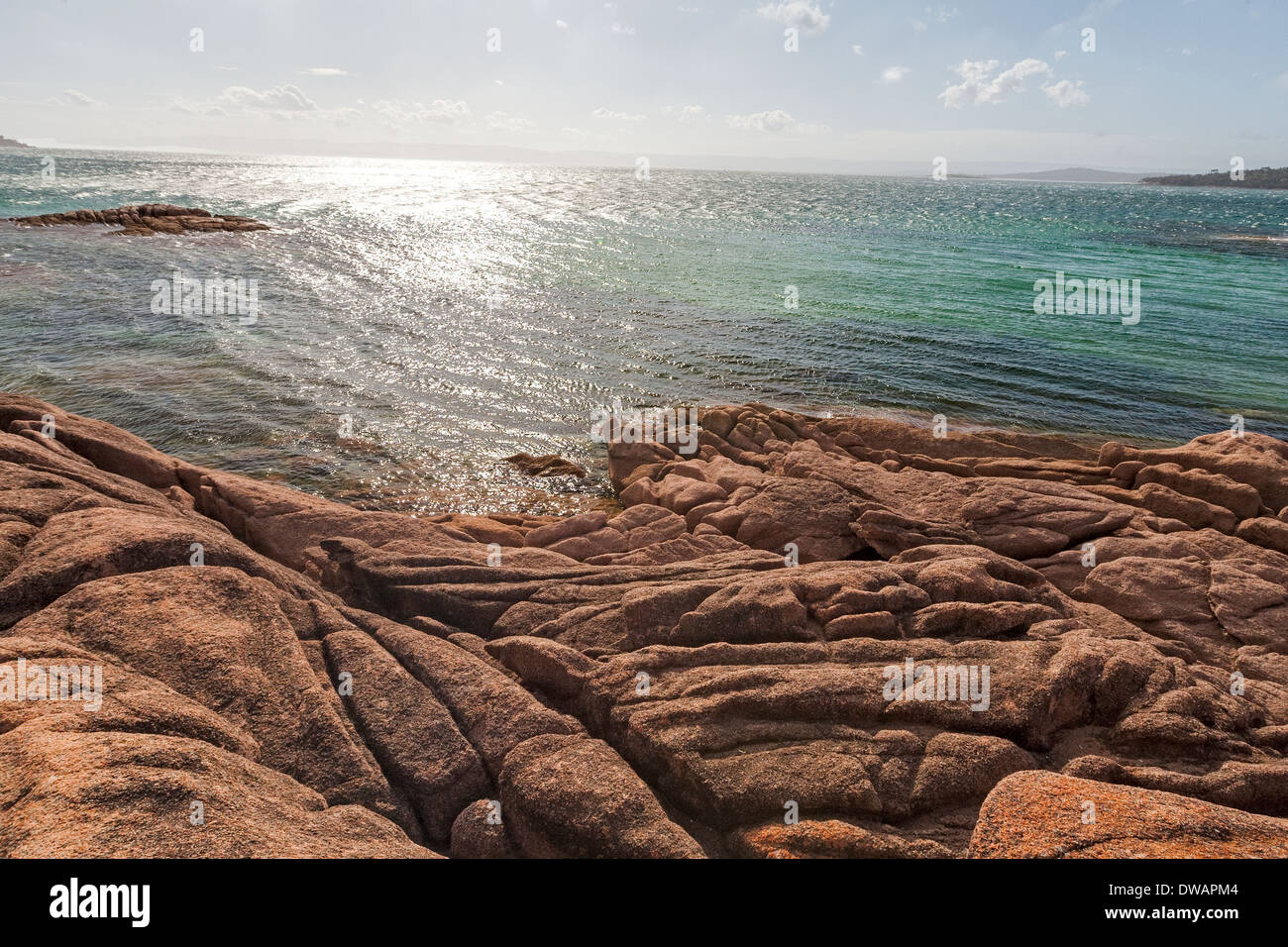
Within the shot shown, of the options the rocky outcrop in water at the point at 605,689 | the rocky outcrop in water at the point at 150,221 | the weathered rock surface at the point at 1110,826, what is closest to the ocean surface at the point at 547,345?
the rocky outcrop in water at the point at 150,221

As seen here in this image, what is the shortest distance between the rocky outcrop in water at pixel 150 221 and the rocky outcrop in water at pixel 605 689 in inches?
2499

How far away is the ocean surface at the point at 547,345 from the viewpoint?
2341cm

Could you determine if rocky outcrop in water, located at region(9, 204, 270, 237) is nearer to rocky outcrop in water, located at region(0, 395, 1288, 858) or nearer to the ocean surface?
the ocean surface

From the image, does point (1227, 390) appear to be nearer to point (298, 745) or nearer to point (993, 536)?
point (993, 536)

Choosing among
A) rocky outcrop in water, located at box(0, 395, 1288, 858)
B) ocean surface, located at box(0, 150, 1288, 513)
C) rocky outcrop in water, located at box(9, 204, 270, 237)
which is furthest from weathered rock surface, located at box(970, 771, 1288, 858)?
rocky outcrop in water, located at box(9, 204, 270, 237)

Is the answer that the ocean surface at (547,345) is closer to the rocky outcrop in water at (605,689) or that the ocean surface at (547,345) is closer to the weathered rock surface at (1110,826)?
the rocky outcrop in water at (605,689)

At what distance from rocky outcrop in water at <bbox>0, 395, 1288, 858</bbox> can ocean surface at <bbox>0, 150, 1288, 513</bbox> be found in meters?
8.39

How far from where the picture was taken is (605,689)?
9250 millimetres

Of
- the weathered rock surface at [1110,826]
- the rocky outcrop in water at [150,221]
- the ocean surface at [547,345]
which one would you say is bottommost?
the weathered rock surface at [1110,826]

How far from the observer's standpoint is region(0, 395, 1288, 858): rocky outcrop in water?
22.0ft

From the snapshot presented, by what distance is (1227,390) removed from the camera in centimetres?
3138

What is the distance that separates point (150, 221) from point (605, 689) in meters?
78.4

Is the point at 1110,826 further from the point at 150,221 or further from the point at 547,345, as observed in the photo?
the point at 150,221

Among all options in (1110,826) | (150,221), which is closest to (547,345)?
(1110,826)
